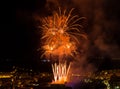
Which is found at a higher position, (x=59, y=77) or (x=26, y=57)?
(x=26, y=57)

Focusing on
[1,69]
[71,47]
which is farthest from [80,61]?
[71,47]

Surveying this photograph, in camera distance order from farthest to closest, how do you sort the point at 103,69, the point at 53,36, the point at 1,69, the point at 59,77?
the point at 1,69
the point at 103,69
the point at 59,77
the point at 53,36

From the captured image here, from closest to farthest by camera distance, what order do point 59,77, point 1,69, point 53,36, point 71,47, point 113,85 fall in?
point 53,36, point 71,47, point 59,77, point 113,85, point 1,69

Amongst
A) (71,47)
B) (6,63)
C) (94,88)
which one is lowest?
(94,88)

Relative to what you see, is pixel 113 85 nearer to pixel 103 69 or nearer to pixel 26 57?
pixel 103 69

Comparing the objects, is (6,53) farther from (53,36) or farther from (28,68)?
(53,36)

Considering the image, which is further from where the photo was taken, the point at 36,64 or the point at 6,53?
the point at 36,64

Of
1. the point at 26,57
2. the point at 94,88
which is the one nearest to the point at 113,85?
the point at 94,88

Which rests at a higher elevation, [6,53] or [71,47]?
[6,53]

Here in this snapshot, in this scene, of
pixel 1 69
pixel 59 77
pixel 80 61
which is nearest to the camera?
pixel 59 77
